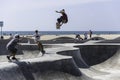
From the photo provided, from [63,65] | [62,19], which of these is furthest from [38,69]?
[62,19]

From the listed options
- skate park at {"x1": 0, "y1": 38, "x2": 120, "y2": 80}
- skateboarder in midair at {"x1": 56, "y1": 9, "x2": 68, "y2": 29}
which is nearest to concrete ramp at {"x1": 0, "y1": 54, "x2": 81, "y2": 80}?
skate park at {"x1": 0, "y1": 38, "x2": 120, "y2": 80}

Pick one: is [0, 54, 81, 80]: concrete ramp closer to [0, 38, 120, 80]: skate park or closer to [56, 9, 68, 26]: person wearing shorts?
[0, 38, 120, 80]: skate park

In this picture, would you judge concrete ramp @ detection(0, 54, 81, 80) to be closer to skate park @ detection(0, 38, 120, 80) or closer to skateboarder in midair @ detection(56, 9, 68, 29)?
skate park @ detection(0, 38, 120, 80)

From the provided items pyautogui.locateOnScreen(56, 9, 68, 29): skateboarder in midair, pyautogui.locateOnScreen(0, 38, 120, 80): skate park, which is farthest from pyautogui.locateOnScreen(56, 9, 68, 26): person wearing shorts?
pyautogui.locateOnScreen(0, 38, 120, 80): skate park

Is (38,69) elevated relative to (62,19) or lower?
lower

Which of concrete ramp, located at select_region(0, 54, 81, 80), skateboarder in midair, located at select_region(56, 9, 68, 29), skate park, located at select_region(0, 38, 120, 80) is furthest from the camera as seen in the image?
skateboarder in midair, located at select_region(56, 9, 68, 29)

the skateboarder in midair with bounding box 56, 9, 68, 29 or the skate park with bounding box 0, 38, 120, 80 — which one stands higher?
the skateboarder in midair with bounding box 56, 9, 68, 29

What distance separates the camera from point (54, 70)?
14883 mm

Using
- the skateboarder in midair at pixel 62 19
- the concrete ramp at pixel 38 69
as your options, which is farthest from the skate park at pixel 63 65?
the skateboarder in midair at pixel 62 19

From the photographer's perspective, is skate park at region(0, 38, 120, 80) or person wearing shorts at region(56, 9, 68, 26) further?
person wearing shorts at region(56, 9, 68, 26)

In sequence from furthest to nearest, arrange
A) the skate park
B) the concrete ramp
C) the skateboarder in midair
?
the skateboarder in midair < the skate park < the concrete ramp

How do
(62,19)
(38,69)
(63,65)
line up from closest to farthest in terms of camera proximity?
(38,69), (63,65), (62,19)

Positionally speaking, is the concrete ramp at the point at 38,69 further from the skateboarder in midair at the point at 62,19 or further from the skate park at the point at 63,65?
the skateboarder in midair at the point at 62,19

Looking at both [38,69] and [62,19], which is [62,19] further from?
[38,69]
